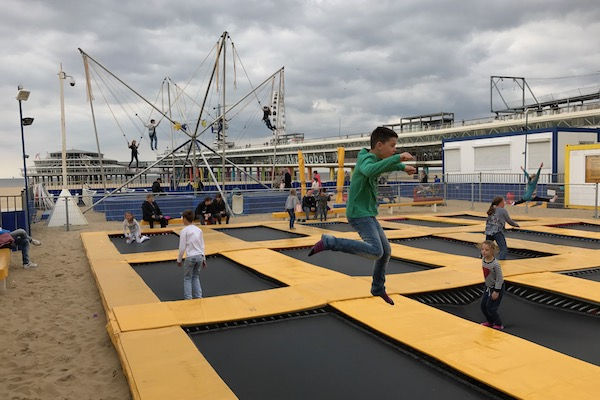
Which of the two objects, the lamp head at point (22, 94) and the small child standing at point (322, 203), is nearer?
the lamp head at point (22, 94)

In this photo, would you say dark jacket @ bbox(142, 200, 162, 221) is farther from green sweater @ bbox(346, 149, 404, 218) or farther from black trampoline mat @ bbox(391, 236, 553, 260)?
green sweater @ bbox(346, 149, 404, 218)

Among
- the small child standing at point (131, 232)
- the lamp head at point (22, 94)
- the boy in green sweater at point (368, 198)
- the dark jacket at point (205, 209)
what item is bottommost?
the small child standing at point (131, 232)

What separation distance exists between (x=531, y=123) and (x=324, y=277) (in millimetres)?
39866

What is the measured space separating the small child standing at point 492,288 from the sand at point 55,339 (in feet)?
10.2

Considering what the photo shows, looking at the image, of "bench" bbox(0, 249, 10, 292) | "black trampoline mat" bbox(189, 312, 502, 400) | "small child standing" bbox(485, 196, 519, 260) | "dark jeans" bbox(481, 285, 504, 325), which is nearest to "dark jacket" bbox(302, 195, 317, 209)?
"small child standing" bbox(485, 196, 519, 260)

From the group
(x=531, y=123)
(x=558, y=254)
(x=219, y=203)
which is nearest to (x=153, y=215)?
(x=219, y=203)

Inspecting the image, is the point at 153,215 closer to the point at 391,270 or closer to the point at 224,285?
the point at 224,285

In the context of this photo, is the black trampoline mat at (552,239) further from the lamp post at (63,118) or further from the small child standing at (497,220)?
the lamp post at (63,118)

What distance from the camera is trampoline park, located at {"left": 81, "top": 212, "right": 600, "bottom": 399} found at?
9.78ft

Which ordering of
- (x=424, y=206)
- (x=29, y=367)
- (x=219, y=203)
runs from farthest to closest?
(x=424, y=206)
(x=219, y=203)
(x=29, y=367)

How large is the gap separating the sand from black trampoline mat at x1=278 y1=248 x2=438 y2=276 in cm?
318

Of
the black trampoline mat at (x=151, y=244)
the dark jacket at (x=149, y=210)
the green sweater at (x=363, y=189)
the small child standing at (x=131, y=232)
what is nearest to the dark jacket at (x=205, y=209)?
the dark jacket at (x=149, y=210)

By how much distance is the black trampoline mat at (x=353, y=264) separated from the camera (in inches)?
257

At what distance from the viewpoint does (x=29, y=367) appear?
3.58 metres
